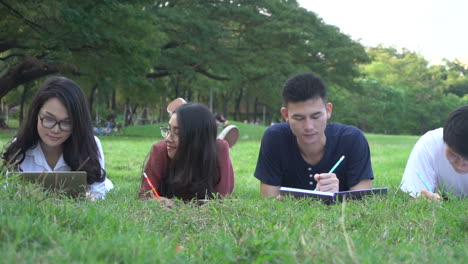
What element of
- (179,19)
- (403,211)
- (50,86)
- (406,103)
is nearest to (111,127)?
(179,19)

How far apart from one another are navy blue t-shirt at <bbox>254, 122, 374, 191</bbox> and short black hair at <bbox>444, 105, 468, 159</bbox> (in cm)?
74

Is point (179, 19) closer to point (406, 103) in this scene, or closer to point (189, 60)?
point (189, 60)

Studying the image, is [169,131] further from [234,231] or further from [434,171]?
[434,171]

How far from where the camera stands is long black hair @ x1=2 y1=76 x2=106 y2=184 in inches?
134

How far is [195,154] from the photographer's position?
3.51 meters

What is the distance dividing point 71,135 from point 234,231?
1.94 m

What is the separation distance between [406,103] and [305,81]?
45.2 metres

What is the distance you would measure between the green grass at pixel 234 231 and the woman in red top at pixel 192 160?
80 centimetres

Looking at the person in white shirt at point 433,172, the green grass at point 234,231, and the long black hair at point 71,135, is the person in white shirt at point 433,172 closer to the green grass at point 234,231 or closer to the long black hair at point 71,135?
the green grass at point 234,231

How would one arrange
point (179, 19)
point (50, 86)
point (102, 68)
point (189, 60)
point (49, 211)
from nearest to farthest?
point (49, 211), point (50, 86), point (102, 68), point (179, 19), point (189, 60)

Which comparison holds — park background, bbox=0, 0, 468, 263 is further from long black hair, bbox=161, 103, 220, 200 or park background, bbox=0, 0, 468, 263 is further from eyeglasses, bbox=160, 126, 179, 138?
eyeglasses, bbox=160, 126, 179, 138

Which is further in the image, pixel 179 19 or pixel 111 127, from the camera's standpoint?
pixel 111 127

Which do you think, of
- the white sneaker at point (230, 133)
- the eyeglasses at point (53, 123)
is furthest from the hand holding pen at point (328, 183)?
the white sneaker at point (230, 133)

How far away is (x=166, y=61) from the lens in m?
21.1
